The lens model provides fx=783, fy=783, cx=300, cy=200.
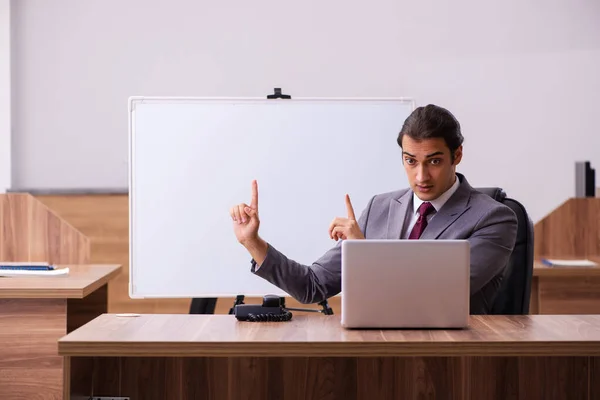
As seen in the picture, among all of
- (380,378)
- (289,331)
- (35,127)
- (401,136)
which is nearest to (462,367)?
(380,378)

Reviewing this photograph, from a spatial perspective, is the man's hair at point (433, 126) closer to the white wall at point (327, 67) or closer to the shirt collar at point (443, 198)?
the shirt collar at point (443, 198)

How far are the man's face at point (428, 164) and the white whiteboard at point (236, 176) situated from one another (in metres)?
1.06

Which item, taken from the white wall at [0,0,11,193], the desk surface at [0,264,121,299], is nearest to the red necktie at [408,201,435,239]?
the desk surface at [0,264,121,299]

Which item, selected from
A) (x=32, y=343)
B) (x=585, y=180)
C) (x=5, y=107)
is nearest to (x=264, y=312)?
(x=32, y=343)

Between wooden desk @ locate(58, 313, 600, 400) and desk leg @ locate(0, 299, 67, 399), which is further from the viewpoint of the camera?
desk leg @ locate(0, 299, 67, 399)

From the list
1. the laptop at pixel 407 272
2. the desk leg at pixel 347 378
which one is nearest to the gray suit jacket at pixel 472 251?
the desk leg at pixel 347 378

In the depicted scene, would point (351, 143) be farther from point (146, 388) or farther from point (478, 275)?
point (146, 388)

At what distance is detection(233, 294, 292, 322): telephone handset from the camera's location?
1960 millimetres

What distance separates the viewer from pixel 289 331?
5.90 ft

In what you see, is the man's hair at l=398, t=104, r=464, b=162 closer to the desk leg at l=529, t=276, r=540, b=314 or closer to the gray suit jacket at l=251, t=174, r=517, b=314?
the gray suit jacket at l=251, t=174, r=517, b=314

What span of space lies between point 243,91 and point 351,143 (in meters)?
1.25

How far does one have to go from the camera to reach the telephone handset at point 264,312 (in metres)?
1.96

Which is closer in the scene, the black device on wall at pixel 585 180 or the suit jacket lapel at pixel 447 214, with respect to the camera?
the suit jacket lapel at pixel 447 214

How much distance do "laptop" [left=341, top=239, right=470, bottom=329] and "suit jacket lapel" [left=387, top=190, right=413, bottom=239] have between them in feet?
2.20
